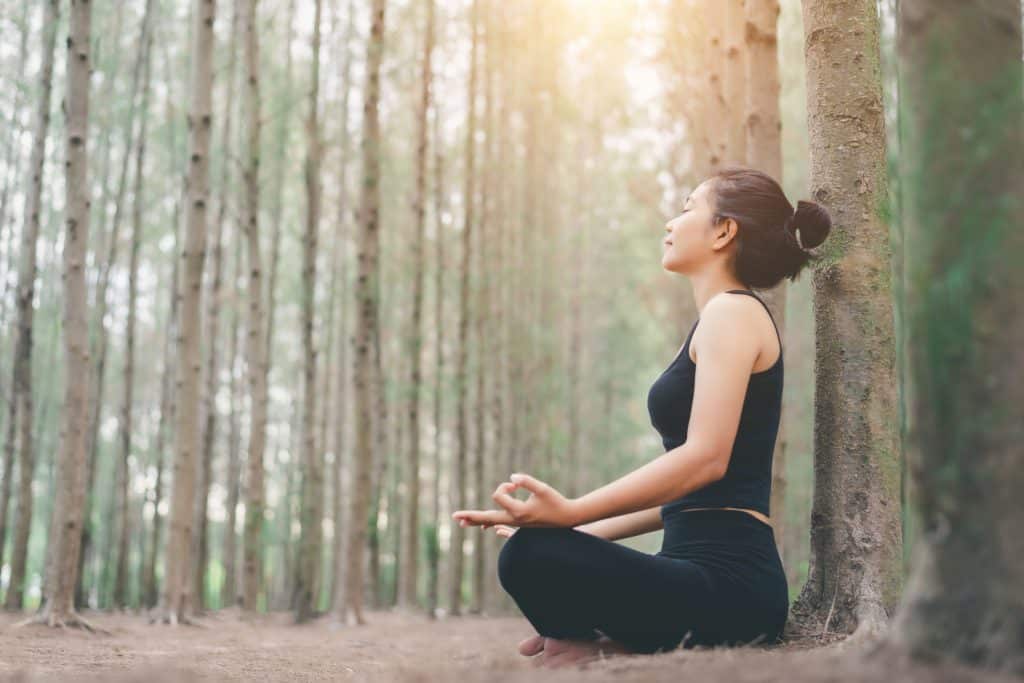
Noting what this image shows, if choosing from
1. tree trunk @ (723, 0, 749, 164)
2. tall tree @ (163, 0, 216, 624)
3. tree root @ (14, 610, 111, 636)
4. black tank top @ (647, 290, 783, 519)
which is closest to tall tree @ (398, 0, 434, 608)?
tall tree @ (163, 0, 216, 624)

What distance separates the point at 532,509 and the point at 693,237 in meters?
0.98

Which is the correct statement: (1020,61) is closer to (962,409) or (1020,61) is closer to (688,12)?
(962,409)

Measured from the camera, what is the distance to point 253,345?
839 centimetres

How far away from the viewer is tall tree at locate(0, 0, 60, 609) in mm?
7605

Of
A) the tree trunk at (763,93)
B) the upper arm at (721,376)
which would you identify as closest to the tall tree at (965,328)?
the upper arm at (721,376)

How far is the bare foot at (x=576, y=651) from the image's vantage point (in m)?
2.46

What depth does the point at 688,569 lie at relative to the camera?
7.83 ft

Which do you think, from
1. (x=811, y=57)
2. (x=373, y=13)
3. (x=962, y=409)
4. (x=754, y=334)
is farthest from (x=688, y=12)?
(x=962, y=409)

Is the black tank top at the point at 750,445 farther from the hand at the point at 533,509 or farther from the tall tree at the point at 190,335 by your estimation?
the tall tree at the point at 190,335

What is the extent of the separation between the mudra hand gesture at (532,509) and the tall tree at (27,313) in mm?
6436

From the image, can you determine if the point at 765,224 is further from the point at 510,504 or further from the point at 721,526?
the point at 510,504

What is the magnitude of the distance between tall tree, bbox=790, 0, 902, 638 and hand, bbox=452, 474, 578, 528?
35.9 inches

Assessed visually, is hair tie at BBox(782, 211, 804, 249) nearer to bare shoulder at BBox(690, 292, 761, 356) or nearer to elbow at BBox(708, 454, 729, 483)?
bare shoulder at BBox(690, 292, 761, 356)

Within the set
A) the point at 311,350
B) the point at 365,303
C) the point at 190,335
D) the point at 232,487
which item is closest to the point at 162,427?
the point at 232,487
